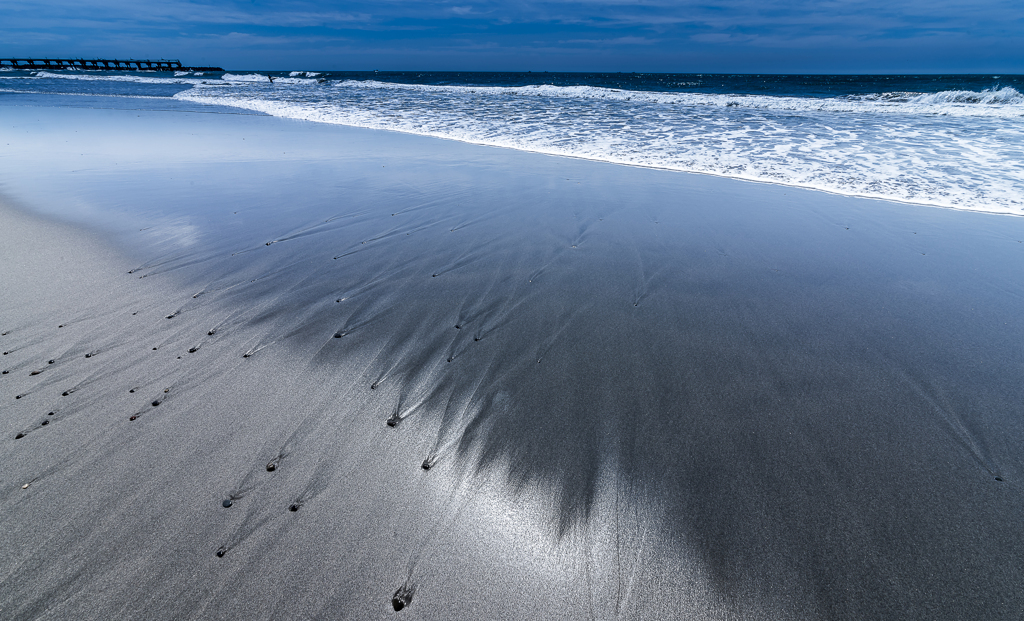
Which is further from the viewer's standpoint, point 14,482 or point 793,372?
point 793,372

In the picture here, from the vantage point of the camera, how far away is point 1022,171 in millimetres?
7566

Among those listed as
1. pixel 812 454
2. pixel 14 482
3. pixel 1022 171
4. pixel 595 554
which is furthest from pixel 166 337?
pixel 1022 171

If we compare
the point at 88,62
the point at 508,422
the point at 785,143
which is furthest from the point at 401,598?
the point at 88,62

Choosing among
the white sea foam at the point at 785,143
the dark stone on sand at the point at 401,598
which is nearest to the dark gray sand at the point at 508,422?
the dark stone on sand at the point at 401,598

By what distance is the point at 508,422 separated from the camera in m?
2.32

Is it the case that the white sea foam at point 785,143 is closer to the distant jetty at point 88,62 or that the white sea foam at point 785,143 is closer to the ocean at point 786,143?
the ocean at point 786,143

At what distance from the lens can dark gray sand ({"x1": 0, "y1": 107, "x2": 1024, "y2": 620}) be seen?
158cm

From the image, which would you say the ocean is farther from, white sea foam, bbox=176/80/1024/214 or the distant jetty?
the distant jetty

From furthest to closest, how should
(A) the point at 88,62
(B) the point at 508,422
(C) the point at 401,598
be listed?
(A) the point at 88,62
(B) the point at 508,422
(C) the point at 401,598

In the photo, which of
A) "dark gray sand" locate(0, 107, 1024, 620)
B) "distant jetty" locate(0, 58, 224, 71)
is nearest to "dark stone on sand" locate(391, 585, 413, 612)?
"dark gray sand" locate(0, 107, 1024, 620)

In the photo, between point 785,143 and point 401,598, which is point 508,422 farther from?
point 785,143

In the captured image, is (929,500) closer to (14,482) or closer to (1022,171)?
(14,482)

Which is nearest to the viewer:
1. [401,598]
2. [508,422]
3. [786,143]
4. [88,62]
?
[401,598]

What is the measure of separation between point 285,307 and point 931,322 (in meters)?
5.13
